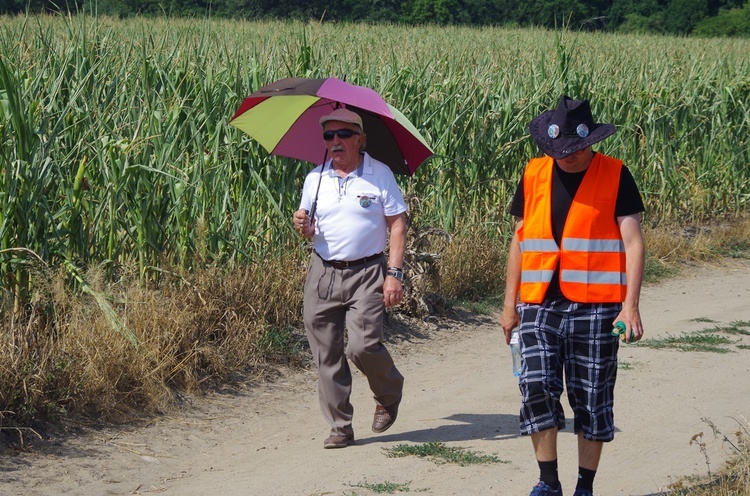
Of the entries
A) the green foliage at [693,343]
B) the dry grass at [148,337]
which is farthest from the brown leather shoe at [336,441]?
the green foliage at [693,343]

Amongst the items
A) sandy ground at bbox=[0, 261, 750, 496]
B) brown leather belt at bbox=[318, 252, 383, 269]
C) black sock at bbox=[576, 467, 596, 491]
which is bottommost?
sandy ground at bbox=[0, 261, 750, 496]

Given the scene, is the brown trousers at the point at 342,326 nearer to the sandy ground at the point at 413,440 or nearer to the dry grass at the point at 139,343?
the sandy ground at the point at 413,440

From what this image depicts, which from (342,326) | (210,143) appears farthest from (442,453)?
(210,143)

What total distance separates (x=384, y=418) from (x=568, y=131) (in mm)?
2368

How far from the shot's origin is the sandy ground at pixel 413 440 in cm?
544

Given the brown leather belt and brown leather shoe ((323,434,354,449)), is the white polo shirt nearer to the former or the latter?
the brown leather belt

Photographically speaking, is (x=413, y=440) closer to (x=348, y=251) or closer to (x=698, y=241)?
(x=348, y=251)

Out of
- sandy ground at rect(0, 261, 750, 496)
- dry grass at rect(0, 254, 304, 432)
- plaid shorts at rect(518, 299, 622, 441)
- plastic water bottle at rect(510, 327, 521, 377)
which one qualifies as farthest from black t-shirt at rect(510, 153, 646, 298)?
dry grass at rect(0, 254, 304, 432)

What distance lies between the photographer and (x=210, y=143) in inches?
336

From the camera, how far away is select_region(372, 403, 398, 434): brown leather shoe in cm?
629

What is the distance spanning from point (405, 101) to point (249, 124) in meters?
3.98

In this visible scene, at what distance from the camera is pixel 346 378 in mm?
6121

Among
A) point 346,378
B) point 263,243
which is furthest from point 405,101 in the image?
point 346,378

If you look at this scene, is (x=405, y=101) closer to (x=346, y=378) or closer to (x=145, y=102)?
(x=145, y=102)
